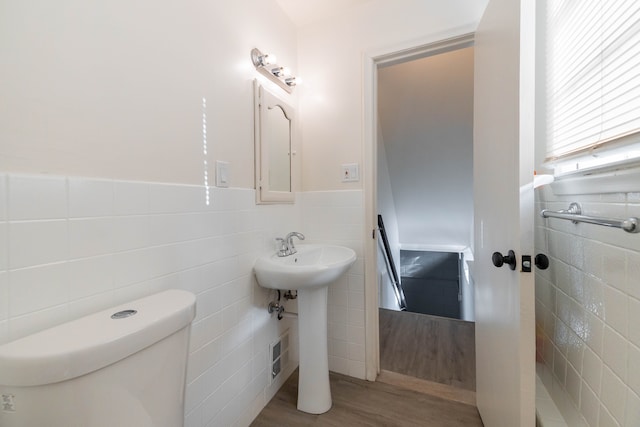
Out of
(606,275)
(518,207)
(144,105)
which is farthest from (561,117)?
(144,105)

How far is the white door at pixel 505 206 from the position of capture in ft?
2.75

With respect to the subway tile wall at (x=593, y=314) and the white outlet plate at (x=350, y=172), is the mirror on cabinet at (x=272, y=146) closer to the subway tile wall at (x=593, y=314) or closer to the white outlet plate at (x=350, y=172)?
the white outlet plate at (x=350, y=172)

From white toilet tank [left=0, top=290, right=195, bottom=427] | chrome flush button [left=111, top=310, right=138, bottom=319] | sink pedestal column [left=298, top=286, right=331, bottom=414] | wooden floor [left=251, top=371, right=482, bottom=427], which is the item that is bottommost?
wooden floor [left=251, top=371, right=482, bottom=427]

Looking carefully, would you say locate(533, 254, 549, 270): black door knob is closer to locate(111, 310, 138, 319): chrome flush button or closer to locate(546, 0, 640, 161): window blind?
locate(546, 0, 640, 161): window blind

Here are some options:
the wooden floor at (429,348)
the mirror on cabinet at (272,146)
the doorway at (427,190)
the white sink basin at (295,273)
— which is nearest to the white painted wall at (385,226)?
the doorway at (427,190)

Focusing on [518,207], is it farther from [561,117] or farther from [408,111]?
[408,111]

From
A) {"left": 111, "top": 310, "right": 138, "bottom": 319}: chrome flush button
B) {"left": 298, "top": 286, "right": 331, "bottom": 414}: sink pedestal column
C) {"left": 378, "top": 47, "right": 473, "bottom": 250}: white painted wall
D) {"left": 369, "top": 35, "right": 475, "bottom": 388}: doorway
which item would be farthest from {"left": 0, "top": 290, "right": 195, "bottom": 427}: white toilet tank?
{"left": 378, "top": 47, "right": 473, "bottom": 250}: white painted wall

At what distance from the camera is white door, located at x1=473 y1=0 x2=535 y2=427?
0.84 m

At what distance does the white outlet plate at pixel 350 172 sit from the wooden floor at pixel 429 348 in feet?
4.17

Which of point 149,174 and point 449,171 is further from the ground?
point 449,171

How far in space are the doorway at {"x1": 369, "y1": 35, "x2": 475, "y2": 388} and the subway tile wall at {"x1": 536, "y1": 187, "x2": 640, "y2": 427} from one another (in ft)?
2.58

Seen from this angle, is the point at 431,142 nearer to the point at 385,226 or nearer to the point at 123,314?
→ the point at 385,226

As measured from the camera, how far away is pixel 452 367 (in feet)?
5.65

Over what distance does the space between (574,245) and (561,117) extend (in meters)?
0.49
